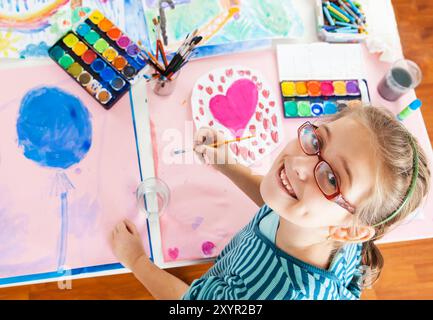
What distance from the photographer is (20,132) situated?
3.05 feet

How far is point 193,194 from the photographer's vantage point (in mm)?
958

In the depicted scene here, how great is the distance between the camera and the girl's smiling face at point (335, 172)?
653 mm

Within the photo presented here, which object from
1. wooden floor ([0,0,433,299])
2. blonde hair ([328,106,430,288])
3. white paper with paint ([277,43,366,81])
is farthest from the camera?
wooden floor ([0,0,433,299])

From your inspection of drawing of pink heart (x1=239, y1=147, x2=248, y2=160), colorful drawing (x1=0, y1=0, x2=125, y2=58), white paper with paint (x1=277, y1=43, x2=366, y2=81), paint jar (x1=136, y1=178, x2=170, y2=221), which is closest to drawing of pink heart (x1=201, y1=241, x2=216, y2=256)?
paint jar (x1=136, y1=178, x2=170, y2=221)

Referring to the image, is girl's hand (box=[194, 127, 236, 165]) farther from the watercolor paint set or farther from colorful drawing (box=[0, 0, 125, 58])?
colorful drawing (box=[0, 0, 125, 58])

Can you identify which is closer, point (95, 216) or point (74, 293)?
point (95, 216)

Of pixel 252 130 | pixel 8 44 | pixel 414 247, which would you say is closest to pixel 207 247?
pixel 252 130

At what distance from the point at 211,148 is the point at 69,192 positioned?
1.09ft

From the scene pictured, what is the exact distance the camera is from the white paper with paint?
1.08 m

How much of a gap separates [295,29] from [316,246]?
1.98 feet

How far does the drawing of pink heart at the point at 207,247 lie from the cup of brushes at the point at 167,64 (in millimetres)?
370

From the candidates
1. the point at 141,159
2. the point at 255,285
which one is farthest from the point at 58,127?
the point at 255,285

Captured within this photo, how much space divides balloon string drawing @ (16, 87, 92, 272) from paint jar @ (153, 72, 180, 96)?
171mm
